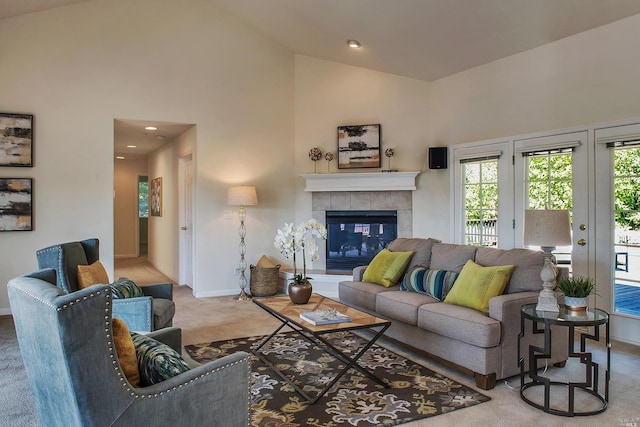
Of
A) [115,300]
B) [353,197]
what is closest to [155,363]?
[115,300]

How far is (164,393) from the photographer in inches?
65.6

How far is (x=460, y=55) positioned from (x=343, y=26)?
1445mm

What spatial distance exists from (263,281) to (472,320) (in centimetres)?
363

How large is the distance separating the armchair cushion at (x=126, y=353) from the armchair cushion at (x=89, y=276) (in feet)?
6.75

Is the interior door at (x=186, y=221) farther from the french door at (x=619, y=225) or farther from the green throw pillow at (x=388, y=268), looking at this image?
the french door at (x=619, y=225)

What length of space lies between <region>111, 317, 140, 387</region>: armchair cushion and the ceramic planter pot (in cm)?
196

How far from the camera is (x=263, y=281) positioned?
6277 millimetres

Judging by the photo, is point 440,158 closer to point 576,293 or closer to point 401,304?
Answer: point 401,304

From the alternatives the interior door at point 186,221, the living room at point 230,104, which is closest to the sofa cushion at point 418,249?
the living room at point 230,104

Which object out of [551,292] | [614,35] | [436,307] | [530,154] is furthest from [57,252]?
[614,35]

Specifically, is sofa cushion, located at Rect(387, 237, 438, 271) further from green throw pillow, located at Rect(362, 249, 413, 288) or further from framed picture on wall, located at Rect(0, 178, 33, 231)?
framed picture on wall, located at Rect(0, 178, 33, 231)

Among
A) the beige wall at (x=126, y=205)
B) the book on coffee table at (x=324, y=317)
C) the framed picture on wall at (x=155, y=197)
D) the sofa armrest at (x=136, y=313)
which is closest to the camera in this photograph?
the book on coffee table at (x=324, y=317)

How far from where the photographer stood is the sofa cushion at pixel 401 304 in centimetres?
369

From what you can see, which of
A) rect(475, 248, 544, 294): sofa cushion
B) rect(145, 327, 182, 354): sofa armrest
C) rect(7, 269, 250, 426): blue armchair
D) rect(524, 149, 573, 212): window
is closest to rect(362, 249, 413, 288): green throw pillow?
rect(475, 248, 544, 294): sofa cushion
